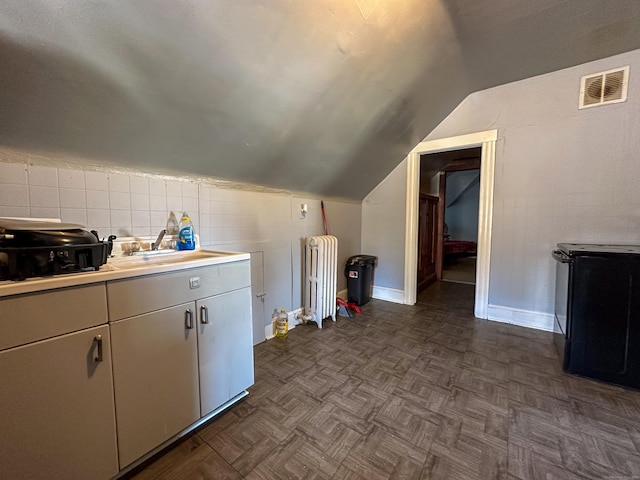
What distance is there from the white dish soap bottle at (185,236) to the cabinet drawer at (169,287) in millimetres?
475

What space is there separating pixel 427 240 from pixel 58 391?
4539 millimetres

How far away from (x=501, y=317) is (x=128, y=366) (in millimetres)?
3439

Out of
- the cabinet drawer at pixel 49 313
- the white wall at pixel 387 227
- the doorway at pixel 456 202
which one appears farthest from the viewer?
the doorway at pixel 456 202

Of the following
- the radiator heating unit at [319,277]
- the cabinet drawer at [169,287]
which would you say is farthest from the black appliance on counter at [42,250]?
the radiator heating unit at [319,277]

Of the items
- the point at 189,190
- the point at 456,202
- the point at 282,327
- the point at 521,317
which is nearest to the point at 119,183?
the point at 189,190

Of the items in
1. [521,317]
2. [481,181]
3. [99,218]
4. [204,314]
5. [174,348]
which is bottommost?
[521,317]

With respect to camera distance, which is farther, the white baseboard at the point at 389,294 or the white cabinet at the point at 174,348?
the white baseboard at the point at 389,294

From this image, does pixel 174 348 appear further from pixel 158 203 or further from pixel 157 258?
pixel 158 203

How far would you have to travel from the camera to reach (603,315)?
1.83m

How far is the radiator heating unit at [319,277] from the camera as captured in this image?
275 cm

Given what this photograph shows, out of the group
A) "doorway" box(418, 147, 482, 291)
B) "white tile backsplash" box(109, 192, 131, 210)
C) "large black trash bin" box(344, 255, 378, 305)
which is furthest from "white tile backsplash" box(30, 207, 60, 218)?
"doorway" box(418, 147, 482, 291)

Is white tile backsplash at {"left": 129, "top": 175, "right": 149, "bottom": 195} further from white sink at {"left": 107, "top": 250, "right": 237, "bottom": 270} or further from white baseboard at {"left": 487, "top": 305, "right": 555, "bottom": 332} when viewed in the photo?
white baseboard at {"left": 487, "top": 305, "right": 555, "bottom": 332}

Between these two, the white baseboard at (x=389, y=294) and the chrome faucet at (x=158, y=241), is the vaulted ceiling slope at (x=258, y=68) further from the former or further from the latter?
the white baseboard at (x=389, y=294)

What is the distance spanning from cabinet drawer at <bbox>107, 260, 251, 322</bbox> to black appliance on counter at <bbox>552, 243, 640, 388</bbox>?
7.86 feet
